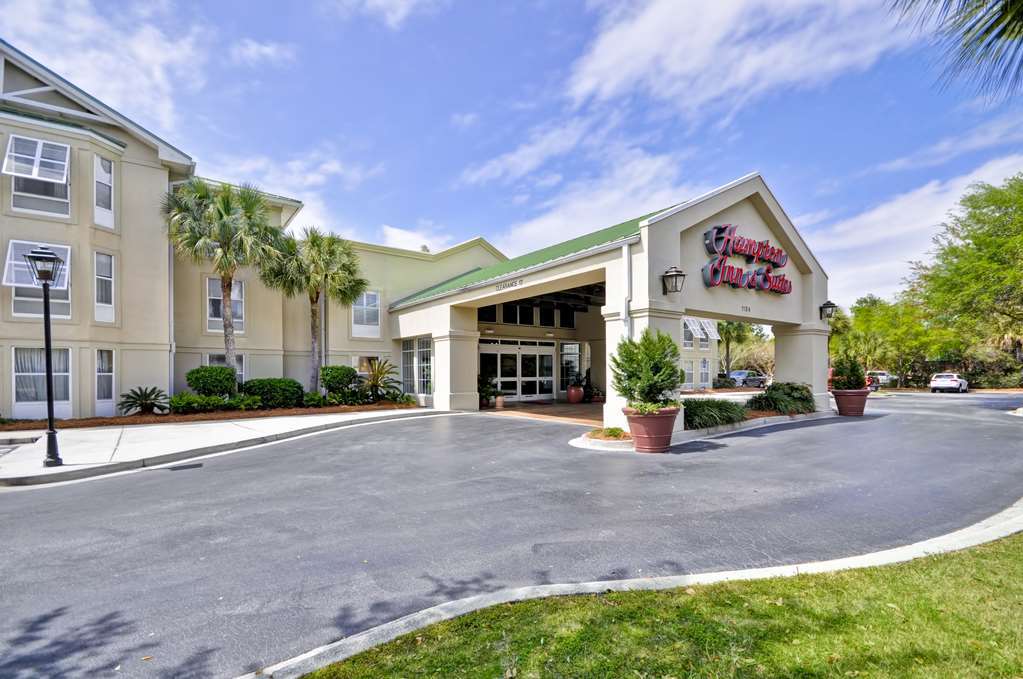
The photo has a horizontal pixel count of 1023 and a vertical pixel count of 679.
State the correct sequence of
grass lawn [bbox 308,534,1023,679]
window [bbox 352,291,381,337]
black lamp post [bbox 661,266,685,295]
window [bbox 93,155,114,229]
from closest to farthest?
grass lawn [bbox 308,534,1023,679], black lamp post [bbox 661,266,685,295], window [bbox 93,155,114,229], window [bbox 352,291,381,337]

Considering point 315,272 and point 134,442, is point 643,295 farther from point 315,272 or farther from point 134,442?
point 315,272

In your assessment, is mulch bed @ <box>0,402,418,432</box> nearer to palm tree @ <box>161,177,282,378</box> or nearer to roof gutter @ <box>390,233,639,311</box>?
palm tree @ <box>161,177,282,378</box>

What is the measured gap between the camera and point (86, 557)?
4742mm

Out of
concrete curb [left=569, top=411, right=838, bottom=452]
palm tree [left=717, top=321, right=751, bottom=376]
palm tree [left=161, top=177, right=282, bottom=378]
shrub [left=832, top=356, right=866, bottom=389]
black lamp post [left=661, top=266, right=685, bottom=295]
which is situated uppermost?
palm tree [left=161, top=177, right=282, bottom=378]

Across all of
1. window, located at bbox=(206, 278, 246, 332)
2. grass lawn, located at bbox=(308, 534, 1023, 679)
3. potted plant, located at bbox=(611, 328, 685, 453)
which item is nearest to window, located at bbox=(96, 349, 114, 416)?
window, located at bbox=(206, 278, 246, 332)

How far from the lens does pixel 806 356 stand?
53.9ft

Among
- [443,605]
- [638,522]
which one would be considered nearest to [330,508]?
[443,605]

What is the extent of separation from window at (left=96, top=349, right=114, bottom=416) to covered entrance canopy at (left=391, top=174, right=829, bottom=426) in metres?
9.59

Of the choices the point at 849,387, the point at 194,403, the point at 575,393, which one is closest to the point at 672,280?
the point at 849,387

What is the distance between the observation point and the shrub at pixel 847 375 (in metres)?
16.0

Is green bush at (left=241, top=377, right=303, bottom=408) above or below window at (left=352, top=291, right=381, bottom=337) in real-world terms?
below

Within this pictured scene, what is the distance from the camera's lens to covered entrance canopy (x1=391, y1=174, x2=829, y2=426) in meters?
11.4

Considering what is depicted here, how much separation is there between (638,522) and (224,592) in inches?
160

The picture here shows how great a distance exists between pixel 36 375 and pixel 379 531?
1543 cm
